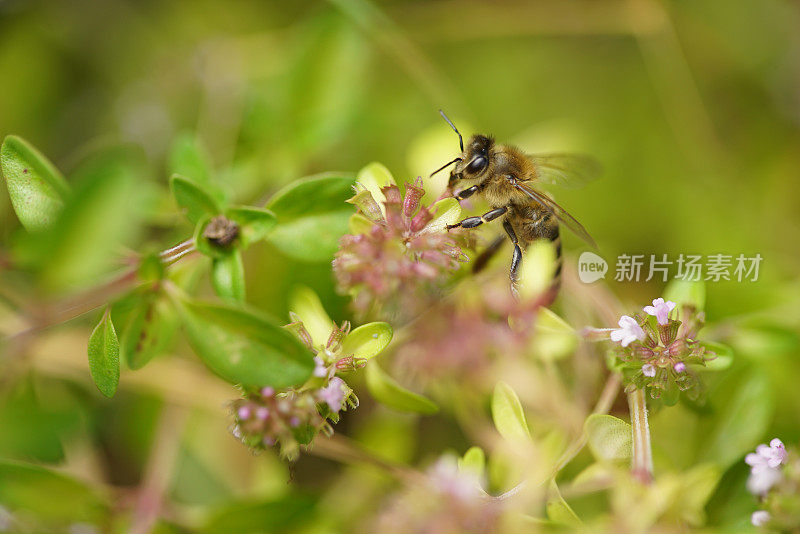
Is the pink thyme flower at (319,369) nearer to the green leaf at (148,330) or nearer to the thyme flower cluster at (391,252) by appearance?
the thyme flower cluster at (391,252)

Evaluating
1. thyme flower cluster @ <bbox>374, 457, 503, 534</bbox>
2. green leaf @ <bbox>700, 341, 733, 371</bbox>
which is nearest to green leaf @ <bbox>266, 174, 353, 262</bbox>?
thyme flower cluster @ <bbox>374, 457, 503, 534</bbox>

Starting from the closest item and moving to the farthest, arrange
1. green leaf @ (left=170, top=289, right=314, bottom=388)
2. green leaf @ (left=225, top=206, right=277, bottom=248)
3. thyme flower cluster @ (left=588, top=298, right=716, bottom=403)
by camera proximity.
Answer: green leaf @ (left=170, top=289, right=314, bottom=388), thyme flower cluster @ (left=588, top=298, right=716, bottom=403), green leaf @ (left=225, top=206, right=277, bottom=248)

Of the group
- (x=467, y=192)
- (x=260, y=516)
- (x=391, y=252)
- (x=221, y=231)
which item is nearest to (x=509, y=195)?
(x=467, y=192)

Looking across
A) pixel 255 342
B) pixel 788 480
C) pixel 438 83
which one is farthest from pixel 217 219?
pixel 438 83

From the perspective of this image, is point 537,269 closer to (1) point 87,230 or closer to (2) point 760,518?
(2) point 760,518

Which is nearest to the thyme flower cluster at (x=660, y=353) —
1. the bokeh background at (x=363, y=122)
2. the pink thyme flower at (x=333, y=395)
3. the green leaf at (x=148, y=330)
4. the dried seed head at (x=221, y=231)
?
the pink thyme flower at (x=333, y=395)

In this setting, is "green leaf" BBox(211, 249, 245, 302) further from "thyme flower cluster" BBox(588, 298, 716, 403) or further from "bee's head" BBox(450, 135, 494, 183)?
"thyme flower cluster" BBox(588, 298, 716, 403)

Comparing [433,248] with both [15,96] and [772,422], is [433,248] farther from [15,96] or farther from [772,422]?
[15,96]
